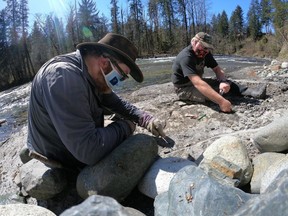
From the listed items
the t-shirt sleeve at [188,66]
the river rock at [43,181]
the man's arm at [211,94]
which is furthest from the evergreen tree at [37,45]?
the river rock at [43,181]

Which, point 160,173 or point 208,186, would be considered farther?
point 160,173

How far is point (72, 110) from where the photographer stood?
2367 millimetres

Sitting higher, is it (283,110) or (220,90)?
(220,90)

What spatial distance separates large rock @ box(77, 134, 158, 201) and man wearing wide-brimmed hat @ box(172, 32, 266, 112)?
178 centimetres

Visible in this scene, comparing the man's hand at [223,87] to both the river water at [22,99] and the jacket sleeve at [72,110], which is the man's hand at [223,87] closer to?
the jacket sleeve at [72,110]

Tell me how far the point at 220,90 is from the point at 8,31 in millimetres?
39122

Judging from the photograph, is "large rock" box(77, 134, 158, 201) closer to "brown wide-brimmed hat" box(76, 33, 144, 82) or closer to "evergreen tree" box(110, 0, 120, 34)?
"brown wide-brimmed hat" box(76, 33, 144, 82)

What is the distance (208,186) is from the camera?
70.8 inches

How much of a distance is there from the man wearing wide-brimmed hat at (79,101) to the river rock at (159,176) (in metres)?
0.40

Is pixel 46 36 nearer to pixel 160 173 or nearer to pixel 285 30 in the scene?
pixel 285 30

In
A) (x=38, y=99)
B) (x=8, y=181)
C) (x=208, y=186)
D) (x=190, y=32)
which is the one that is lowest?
(x=8, y=181)

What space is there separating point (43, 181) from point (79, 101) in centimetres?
91


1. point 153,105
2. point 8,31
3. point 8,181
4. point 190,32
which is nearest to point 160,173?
point 8,181

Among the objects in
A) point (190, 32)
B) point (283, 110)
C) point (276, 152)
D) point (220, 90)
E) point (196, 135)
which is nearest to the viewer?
point (276, 152)
